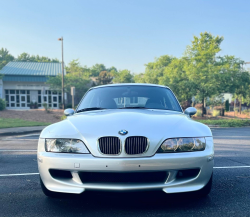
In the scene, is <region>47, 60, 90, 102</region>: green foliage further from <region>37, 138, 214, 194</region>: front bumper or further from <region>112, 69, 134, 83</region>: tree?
<region>37, 138, 214, 194</region>: front bumper

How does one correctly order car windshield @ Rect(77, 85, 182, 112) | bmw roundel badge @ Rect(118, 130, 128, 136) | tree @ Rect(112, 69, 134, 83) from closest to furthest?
1. bmw roundel badge @ Rect(118, 130, 128, 136)
2. car windshield @ Rect(77, 85, 182, 112)
3. tree @ Rect(112, 69, 134, 83)

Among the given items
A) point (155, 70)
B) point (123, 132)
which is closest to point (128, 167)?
point (123, 132)

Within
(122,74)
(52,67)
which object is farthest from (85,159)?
(122,74)

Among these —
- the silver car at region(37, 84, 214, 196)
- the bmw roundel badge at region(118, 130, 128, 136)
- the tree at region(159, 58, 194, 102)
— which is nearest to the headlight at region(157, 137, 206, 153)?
the silver car at region(37, 84, 214, 196)

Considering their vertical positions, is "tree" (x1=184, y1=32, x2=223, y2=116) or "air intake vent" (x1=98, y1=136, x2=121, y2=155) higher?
"tree" (x1=184, y1=32, x2=223, y2=116)

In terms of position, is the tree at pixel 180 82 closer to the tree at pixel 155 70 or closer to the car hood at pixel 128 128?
the tree at pixel 155 70

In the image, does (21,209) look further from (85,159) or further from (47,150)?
(85,159)

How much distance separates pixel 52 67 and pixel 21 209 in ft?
143

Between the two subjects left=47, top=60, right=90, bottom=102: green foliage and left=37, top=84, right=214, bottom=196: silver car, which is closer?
left=37, top=84, right=214, bottom=196: silver car

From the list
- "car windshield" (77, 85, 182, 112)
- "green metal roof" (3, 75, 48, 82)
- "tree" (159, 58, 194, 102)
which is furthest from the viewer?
"green metal roof" (3, 75, 48, 82)

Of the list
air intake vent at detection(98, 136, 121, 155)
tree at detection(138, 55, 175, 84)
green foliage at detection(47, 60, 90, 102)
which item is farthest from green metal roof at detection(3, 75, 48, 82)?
Result: air intake vent at detection(98, 136, 121, 155)

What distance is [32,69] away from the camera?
4319 cm

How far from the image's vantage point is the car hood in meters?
2.68

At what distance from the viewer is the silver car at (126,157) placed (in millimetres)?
2574
